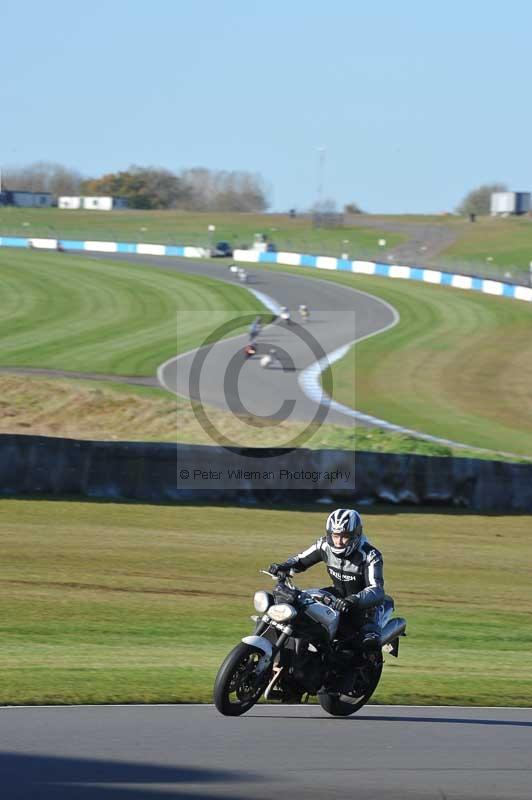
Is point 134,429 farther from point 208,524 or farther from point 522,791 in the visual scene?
point 522,791

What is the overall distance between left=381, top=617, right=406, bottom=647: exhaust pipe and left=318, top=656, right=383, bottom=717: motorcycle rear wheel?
166 millimetres

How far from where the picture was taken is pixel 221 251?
9062 centimetres

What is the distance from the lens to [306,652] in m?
8.81

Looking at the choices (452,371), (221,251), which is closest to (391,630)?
(452,371)

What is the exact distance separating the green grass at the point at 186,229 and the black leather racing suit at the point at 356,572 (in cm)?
7994

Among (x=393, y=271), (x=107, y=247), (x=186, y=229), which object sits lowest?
(x=393, y=271)

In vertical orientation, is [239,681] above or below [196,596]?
above

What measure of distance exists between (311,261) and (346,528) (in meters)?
77.5

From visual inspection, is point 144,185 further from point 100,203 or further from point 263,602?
point 263,602

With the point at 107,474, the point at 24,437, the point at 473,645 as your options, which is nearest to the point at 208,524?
the point at 107,474

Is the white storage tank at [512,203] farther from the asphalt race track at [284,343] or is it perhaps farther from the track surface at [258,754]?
the track surface at [258,754]

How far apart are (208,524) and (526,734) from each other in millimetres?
10685

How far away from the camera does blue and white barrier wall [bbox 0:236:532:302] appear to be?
227 ft

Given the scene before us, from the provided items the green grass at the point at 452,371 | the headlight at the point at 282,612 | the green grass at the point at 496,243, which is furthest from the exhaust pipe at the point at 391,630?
the green grass at the point at 496,243
